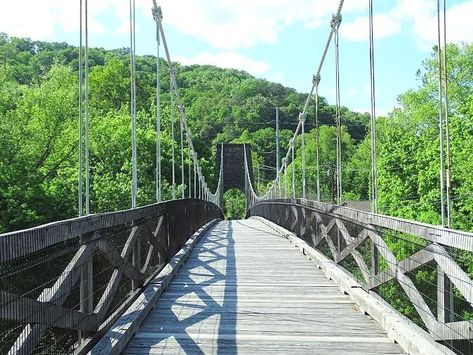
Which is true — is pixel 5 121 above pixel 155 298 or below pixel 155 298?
above

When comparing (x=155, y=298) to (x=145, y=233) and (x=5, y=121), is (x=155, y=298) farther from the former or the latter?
(x=5, y=121)

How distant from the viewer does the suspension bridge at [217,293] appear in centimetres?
239

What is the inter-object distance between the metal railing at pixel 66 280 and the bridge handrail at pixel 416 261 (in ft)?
5.37

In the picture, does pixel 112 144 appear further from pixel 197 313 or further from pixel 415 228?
pixel 415 228

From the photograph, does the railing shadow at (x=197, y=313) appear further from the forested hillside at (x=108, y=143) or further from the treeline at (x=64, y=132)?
the treeline at (x=64, y=132)

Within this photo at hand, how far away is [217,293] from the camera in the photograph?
16.1 feet

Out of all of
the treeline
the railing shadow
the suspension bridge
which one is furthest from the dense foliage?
the railing shadow

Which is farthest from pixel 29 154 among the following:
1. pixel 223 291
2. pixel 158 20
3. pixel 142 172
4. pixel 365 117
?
pixel 365 117

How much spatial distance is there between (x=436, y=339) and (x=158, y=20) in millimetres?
6600

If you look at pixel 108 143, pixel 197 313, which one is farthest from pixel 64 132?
pixel 197 313

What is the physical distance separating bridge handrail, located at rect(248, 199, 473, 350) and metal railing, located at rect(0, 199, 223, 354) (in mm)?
1636

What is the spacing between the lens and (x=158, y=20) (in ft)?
27.5

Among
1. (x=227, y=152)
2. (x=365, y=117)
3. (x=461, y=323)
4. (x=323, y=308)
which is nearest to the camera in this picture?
(x=461, y=323)

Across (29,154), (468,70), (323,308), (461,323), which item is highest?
(468,70)
